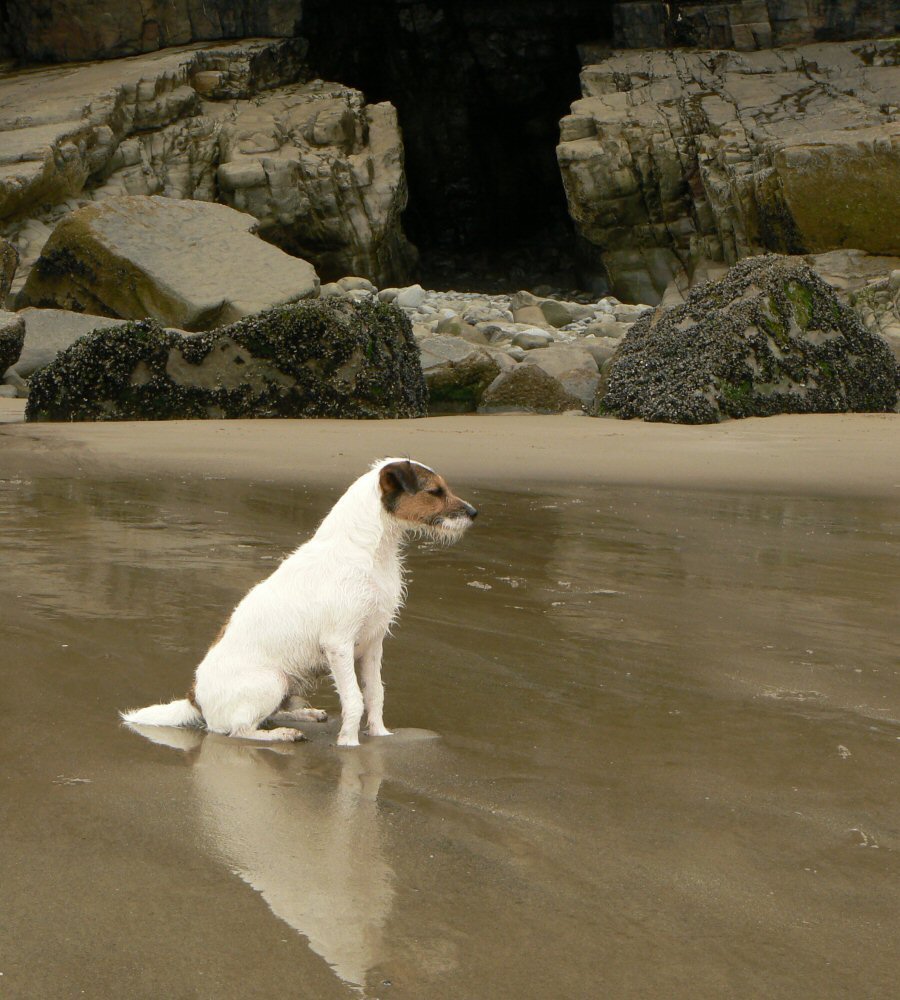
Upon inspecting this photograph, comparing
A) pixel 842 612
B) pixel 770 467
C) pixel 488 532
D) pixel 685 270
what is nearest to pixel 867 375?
pixel 770 467

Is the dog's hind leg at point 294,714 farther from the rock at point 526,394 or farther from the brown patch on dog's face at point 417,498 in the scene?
the rock at point 526,394

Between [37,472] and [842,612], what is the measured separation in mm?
6102

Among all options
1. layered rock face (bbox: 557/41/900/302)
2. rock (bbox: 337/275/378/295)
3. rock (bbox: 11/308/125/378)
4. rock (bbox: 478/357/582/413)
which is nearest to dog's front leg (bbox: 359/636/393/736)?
rock (bbox: 478/357/582/413)

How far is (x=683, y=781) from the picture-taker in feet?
13.1

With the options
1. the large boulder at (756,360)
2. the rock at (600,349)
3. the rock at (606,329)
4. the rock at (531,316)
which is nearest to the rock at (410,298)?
the rock at (531,316)

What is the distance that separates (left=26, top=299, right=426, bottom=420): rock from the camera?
13352 mm

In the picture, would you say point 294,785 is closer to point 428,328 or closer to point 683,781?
point 683,781

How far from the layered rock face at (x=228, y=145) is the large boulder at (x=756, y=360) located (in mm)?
Answer: 13285

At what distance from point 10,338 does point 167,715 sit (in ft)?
40.9

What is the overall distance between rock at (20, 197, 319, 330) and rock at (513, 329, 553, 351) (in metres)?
3.16

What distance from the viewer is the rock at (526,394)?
14797 mm

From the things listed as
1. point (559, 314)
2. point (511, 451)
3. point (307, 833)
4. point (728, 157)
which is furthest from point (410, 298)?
point (307, 833)

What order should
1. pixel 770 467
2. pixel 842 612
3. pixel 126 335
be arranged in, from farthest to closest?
1. pixel 126 335
2. pixel 770 467
3. pixel 842 612

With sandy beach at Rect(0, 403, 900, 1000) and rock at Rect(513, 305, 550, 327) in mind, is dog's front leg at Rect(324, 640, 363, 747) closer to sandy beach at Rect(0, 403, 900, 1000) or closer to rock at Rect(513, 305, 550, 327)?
sandy beach at Rect(0, 403, 900, 1000)
